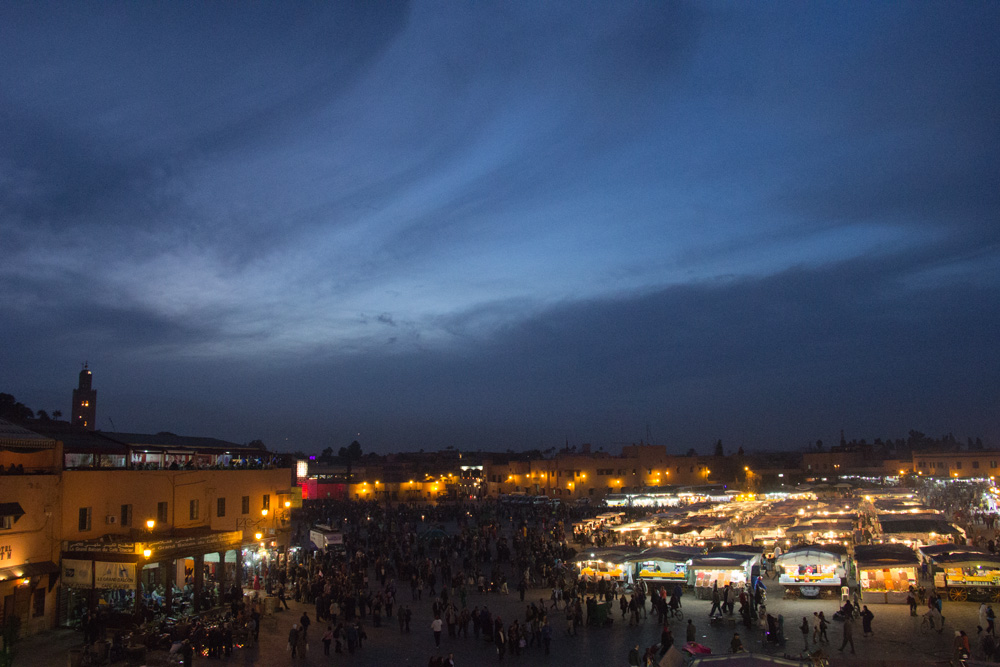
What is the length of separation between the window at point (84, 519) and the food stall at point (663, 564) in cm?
1830

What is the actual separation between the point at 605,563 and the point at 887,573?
940 cm

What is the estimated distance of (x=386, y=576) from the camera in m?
30.7

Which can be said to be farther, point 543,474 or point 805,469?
point 805,469

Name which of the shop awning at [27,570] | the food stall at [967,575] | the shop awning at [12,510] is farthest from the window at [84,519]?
the food stall at [967,575]

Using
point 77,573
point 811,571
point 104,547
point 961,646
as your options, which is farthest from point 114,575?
point 811,571

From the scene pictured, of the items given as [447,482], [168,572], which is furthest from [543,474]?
[168,572]

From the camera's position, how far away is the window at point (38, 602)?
64.6 ft

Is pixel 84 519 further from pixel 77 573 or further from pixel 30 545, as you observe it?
pixel 30 545

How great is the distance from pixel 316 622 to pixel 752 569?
1480 centimetres

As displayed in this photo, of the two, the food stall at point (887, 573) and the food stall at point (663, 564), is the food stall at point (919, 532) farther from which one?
the food stall at point (663, 564)

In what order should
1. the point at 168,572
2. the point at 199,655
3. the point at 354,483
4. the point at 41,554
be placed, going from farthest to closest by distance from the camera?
the point at 354,483, the point at 168,572, the point at 41,554, the point at 199,655

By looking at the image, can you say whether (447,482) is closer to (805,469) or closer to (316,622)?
(805,469)

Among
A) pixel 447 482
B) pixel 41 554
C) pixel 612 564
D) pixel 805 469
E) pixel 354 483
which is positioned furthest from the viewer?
pixel 805 469

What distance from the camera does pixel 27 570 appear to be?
19219 millimetres
